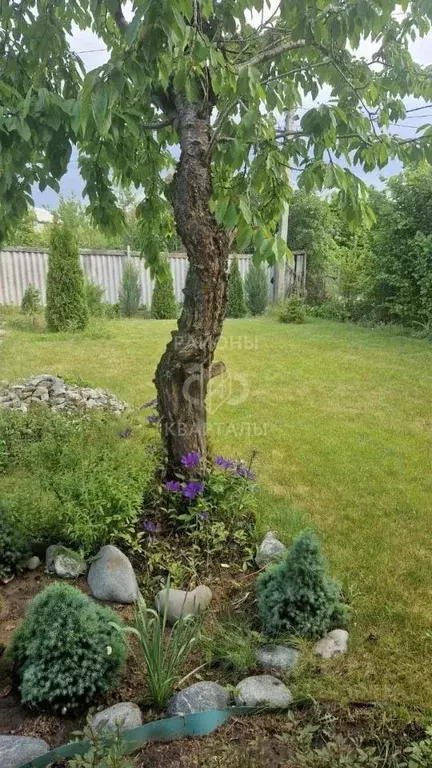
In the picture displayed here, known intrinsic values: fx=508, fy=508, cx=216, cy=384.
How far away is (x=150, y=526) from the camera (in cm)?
215

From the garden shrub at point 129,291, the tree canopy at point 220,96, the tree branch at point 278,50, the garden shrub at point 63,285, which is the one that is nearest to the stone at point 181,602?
the tree canopy at point 220,96

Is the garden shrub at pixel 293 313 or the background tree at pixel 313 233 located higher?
the background tree at pixel 313 233

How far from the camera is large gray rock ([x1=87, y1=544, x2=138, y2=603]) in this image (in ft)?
6.34

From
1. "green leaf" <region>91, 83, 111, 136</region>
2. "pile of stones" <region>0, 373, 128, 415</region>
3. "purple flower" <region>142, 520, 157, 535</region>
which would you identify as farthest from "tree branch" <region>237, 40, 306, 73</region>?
"pile of stones" <region>0, 373, 128, 415</region>

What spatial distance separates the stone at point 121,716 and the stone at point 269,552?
89 cm

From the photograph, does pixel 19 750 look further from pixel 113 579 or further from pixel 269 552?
pixel 269 552

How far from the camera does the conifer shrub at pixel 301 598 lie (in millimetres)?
1742

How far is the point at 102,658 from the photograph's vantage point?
1.46 meters

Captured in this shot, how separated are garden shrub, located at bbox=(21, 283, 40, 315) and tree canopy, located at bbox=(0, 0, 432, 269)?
279 inches

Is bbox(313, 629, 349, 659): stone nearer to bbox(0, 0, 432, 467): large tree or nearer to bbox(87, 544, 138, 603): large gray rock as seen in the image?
bbox(87, 544, 138, 603): large gray rock

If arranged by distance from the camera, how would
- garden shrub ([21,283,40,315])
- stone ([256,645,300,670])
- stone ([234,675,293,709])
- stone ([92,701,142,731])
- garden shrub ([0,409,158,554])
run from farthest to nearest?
garden shrub ([21,283,40,315]), garden shrub ([0,409,158,554]), stone ([256,645,300,670]), stone ([234,675,293,709]), stone ([92,701,142,731])

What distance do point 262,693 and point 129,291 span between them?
31.2 feet

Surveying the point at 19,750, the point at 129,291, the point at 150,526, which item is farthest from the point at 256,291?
the point at 19,750

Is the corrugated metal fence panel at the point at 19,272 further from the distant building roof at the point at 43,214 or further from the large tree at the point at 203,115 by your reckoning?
the large tree at the point at 203,115
